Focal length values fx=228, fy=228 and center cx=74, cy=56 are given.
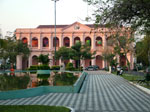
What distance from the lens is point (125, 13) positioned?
31.8 ft

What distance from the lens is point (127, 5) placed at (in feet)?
31.0

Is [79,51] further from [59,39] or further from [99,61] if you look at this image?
[99,61]

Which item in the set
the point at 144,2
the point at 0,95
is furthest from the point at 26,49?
the point at 144,2

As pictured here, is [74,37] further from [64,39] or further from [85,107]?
[85,107]

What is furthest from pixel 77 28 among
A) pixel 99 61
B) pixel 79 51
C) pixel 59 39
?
pixel 79 51

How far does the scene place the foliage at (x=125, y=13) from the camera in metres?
9.35

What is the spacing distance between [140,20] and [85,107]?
183 inches

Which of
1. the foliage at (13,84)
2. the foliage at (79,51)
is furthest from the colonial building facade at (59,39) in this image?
the foliage at (13,84)

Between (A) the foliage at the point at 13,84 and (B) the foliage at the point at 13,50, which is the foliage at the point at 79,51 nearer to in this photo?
(B) the foliage at the point at 13,50

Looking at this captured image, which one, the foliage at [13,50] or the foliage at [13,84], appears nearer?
the foliage at [13,84]

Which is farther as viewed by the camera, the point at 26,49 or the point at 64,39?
the point at 64,39

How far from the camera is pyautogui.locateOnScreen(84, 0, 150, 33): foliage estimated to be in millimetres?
9352

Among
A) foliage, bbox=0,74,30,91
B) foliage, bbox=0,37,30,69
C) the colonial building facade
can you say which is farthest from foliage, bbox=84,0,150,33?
the colonial building facade

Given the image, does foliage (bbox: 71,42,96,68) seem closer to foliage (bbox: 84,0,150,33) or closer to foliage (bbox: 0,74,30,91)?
foliage (bbox: 0,74,30,91)
